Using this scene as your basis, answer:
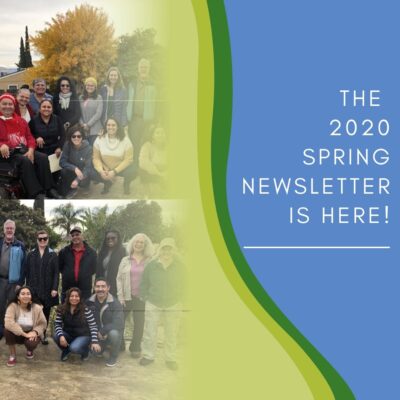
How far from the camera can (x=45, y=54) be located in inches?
124

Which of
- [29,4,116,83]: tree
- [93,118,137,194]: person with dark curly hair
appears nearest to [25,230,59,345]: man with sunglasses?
[93,118,137,194]: person with dark curly hair

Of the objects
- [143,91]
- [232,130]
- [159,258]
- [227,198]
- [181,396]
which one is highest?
[143,91]

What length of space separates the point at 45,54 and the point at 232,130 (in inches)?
38.4

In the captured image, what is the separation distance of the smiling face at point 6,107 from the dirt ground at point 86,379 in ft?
3.95

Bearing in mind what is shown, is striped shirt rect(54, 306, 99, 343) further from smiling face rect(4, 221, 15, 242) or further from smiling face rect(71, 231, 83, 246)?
smiling face rect(4, 221, 15, 242)

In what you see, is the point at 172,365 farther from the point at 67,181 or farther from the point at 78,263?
the point at 67,181

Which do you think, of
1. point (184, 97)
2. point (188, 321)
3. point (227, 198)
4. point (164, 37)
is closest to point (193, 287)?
point (188, 321)

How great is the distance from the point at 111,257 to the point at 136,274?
150 millimetres

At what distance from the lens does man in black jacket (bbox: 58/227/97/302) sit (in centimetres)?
322

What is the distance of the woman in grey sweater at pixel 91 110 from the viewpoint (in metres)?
3.14

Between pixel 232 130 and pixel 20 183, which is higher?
pixel 232 130

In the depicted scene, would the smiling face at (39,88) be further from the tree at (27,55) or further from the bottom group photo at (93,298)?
the bottom group photo at (93,298)

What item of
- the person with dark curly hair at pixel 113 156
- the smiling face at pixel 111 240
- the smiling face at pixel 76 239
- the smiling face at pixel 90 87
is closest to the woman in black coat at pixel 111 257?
the smiling face at pixel 111 240

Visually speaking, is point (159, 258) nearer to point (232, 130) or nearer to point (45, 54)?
point (232, 130)
